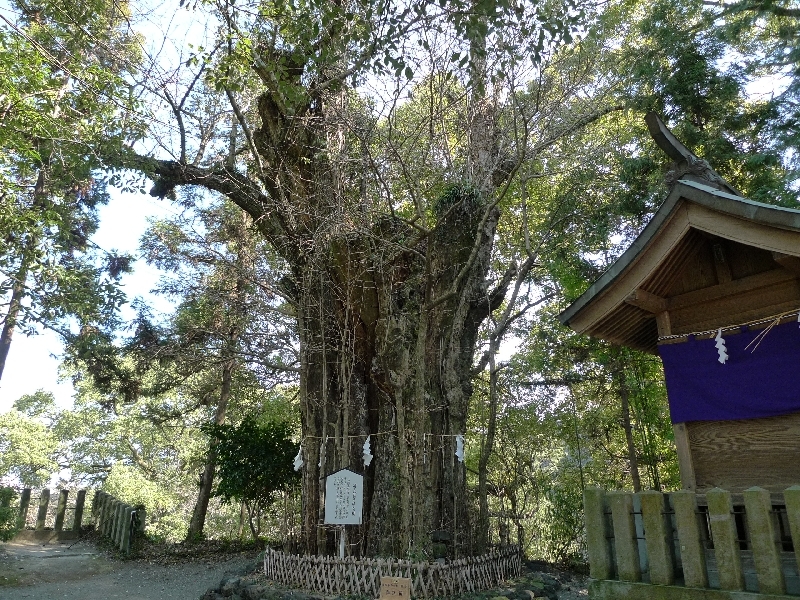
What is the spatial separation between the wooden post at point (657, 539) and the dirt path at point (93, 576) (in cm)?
762

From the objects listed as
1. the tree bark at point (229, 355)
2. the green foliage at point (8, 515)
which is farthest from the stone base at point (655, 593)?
the green foliage at point (8, 515)

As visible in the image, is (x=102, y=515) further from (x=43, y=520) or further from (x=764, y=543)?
(x=764, y=543)

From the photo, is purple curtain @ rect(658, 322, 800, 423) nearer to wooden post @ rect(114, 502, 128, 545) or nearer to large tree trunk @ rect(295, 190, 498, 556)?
large tree trunk @ rect(295, 190, 498, 556)

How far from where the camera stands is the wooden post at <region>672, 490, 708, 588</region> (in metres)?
3.82

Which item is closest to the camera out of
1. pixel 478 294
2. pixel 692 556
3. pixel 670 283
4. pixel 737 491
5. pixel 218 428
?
pixel 692 556

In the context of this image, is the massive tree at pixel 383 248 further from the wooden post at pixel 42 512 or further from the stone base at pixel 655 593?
the wooden post at pixel 42 512

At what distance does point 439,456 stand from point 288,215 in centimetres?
489

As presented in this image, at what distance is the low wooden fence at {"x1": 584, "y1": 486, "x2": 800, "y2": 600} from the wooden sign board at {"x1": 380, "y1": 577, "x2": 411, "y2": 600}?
4.84 feet

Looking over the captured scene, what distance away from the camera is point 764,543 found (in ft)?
11.7

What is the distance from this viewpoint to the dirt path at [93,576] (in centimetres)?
944

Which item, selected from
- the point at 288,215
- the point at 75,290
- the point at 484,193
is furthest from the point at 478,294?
the point at 75,290

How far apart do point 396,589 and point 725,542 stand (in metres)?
2.54

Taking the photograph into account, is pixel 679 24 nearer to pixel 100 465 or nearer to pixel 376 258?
pixel 376 258

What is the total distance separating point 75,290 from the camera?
9.23 m
